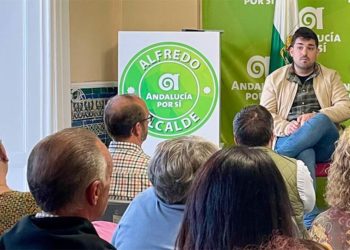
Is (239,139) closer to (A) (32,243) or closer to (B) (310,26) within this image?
(A) (32,243)

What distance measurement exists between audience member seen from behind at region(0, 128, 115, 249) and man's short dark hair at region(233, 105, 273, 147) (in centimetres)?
158

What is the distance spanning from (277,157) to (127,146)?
2.60ft

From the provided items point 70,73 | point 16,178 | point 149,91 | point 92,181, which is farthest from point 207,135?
point 92,181

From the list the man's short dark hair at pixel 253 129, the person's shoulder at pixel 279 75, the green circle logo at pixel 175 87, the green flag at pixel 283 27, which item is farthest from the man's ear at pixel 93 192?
the green flag at pixel 283 27

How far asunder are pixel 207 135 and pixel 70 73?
3.85 feet

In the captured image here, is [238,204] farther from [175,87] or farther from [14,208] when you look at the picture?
[175,87]

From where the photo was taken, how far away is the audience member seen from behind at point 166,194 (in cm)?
210

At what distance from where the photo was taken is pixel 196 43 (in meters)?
4.97

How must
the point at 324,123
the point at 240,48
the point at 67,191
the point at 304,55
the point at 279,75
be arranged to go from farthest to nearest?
1. the point at 240,48
2. the point at 279,75
3. the point at 304,55
4. the point at 324,123
5. the point at 67,191

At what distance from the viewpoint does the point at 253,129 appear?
3.20 m

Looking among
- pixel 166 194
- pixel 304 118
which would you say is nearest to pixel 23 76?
pixel 304 118

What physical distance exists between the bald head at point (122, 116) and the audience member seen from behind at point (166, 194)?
1.14m

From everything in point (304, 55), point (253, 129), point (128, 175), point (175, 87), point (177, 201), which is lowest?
point (128, 175)

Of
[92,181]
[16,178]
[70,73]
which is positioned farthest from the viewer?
[70,73]
